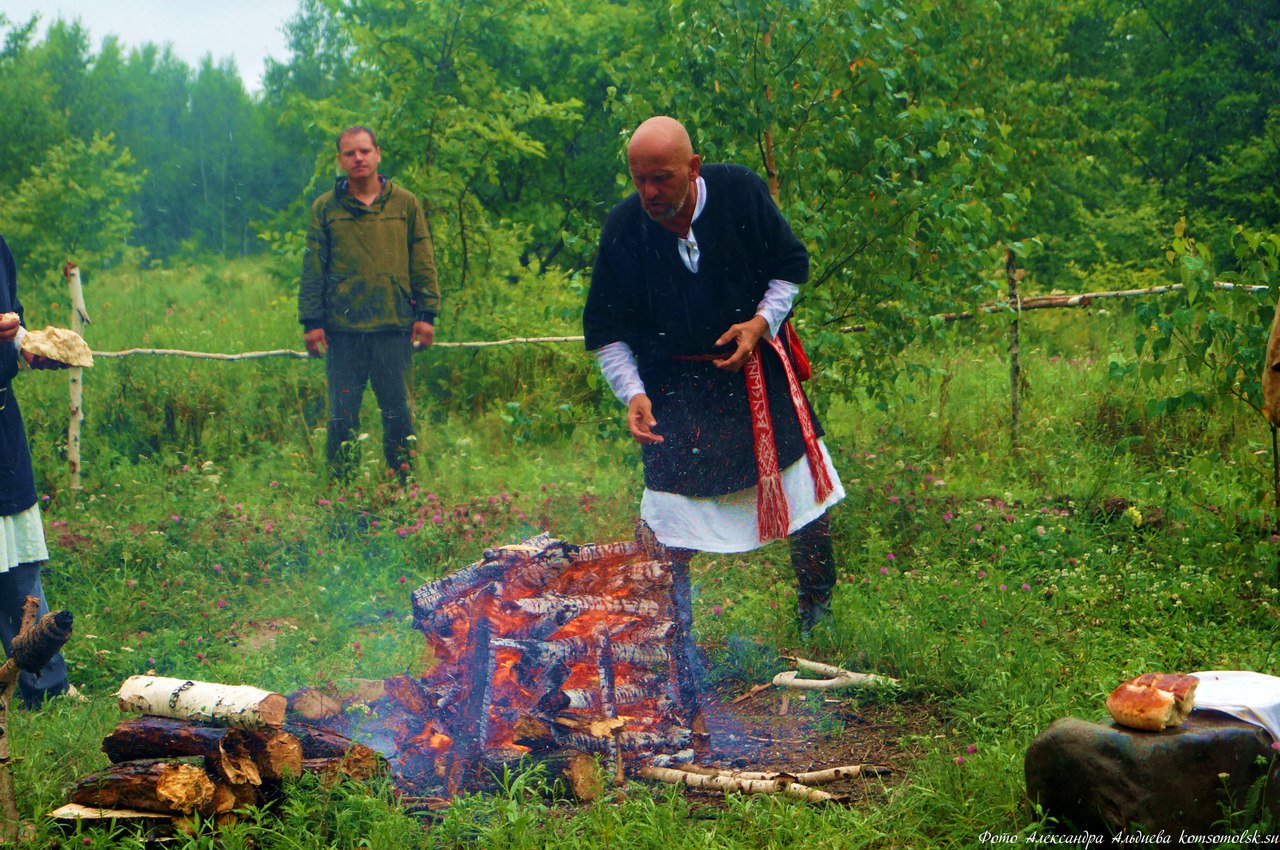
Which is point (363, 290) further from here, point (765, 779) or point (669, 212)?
point (765, 779)

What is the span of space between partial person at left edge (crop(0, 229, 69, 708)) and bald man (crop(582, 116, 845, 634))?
2.47 metres

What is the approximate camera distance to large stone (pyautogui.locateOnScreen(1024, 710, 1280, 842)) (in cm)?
293

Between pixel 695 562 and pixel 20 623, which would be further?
pixel 695 562

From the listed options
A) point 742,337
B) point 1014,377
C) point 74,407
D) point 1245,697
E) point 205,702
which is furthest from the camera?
point 74,407

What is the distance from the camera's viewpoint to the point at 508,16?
10.3m

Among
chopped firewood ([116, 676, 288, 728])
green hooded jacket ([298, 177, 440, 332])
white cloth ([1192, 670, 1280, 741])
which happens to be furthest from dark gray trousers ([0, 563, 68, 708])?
white cloth ([1192, 670, 1280, 741])

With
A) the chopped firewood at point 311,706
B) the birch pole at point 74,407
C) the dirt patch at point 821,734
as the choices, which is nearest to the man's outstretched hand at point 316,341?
the birch pole at point 74,407

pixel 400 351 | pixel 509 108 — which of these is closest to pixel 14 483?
pixel 400 351

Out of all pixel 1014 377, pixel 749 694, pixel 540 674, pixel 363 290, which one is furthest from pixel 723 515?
pixel 1014 377

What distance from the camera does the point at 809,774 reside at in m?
3.78

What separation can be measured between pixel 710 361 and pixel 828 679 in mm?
1377

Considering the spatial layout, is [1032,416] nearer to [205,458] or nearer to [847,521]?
[847,521]

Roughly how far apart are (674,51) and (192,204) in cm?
3039

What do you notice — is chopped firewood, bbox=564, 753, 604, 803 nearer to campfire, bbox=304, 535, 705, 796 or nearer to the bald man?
campfire, bbox=304, 535, 705, 796
